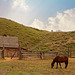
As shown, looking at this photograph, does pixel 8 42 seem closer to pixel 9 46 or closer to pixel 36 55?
pixel 9 46

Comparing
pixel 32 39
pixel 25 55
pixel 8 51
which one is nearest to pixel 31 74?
pixel 25 55

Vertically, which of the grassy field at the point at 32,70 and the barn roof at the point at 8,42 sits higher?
the barn roof at the point at 8,42

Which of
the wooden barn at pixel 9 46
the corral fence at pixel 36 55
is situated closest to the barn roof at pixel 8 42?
the wooden barn at pixel 9 46

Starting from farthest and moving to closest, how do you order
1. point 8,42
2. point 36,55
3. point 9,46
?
point 8,42
point 9,46
point 36,55

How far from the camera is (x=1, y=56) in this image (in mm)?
29953

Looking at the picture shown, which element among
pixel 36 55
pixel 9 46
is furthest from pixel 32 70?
pixel 9 46

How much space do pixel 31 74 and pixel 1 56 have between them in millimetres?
19535

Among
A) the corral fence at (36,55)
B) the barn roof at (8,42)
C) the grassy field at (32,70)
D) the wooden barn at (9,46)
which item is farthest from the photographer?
the barn roof at (8,42)

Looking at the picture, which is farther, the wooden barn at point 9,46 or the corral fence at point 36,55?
the wooden barn at point 9,46

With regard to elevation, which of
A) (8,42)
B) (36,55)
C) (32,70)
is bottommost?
(32,70)

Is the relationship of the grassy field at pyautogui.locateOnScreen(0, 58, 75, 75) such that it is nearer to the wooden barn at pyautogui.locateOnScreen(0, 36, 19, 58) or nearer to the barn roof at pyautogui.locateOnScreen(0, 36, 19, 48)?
the wooden barn at pyautogui.locateOnScreen(0, 36, 19, 58)

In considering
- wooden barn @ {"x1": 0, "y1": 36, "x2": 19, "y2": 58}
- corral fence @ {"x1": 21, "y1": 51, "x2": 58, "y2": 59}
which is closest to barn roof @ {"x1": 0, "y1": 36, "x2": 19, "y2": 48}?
wooden barn @ {"x1": 0, "y1": 36, "x2": 19, "y2": 58}

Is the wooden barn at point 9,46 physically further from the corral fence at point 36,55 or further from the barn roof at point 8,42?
the corral fence at point 36,55

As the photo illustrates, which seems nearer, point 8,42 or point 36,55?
point 36,55
